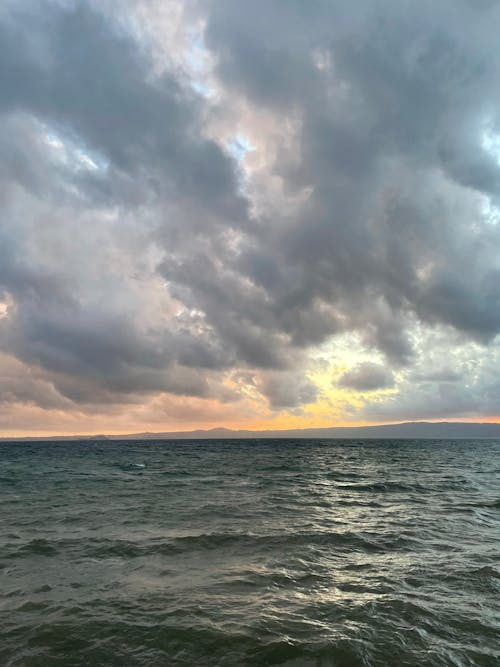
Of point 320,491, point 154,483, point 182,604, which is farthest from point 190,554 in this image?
point 154,483

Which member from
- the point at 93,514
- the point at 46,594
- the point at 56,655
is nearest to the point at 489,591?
the point at 56,655

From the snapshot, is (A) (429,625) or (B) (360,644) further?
(A) (429,625)

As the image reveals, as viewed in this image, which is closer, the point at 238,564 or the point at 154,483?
the point at 238,564

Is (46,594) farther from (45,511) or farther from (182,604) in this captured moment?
(45,511)

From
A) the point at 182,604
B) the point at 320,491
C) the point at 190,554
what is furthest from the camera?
the point at 320,491

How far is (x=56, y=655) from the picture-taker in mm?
8273

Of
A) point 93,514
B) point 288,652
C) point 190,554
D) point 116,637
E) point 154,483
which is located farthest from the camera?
point 154,483

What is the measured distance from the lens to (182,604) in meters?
10.6

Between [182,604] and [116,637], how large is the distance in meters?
2.07

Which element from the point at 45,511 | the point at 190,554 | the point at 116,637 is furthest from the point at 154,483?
the point at 116,637

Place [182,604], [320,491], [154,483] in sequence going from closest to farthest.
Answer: [182,604] → [320,491] → [154,483]

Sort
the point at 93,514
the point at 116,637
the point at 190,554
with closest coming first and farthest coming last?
the point at 116,637 → the point at 190,554 → the point at 93,514

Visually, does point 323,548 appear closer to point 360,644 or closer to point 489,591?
point 489,591

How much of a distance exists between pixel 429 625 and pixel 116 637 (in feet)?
23.1
